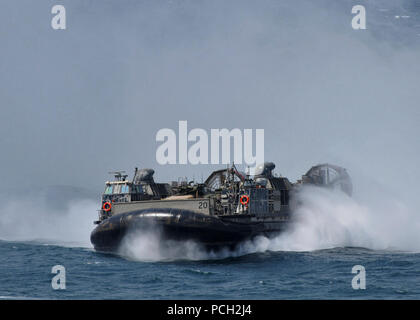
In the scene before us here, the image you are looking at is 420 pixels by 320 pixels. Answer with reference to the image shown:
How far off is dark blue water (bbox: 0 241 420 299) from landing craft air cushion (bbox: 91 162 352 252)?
1584 millimetres

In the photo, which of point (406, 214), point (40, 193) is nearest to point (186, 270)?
point (406, 214)

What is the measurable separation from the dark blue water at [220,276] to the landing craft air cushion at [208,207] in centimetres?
158

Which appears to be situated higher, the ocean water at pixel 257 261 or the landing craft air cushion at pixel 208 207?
the landing craft air cushion at pixel 208 207

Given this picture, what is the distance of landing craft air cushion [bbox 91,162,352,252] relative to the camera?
33406 mm

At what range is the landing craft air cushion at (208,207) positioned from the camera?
33.4 meters

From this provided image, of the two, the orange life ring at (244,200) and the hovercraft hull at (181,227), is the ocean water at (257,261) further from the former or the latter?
the orange life ring at (244,200)

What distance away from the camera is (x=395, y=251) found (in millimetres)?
38562

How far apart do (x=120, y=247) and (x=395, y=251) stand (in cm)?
1835

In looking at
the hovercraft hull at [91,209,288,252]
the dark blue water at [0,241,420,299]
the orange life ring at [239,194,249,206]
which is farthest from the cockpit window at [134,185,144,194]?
the orange life ring at [239,194,249,206]

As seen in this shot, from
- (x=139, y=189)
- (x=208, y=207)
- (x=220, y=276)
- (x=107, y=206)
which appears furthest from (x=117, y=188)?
(x=220, y=276)

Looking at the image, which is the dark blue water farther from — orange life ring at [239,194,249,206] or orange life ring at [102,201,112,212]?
orange life ring at [102,201,112,212]

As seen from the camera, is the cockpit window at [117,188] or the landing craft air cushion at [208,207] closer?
the landing craft air cushion at [208,207]

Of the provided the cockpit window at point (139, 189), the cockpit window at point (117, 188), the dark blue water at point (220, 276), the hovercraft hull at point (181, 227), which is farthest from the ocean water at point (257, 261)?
the cockpit window at point (139, 189)

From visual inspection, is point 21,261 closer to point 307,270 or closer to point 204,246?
point 204,246
